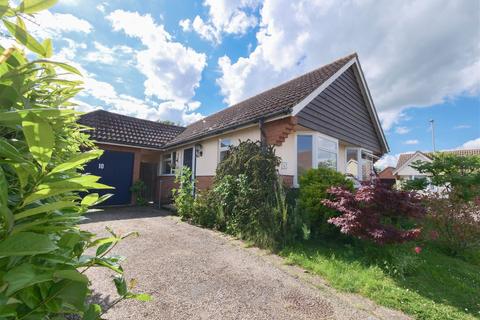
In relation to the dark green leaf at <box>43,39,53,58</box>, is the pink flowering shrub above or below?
below

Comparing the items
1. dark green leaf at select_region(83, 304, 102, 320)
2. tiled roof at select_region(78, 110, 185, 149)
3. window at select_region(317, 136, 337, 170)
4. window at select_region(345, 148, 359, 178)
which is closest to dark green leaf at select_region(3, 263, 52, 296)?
dark green leaf at select_region(83, 304, 102, 320)

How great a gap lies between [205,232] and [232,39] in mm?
9425

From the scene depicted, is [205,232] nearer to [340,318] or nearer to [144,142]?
[340,318]

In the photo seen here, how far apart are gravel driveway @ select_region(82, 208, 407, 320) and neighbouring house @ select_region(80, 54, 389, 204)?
3.65 m

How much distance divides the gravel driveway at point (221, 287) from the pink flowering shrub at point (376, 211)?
1.41 metres

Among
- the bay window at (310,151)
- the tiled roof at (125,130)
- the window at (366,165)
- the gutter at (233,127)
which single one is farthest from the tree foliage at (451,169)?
the tiled roof at (125,130)

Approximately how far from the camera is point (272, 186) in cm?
619

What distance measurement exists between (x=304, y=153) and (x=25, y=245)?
7.83 meters

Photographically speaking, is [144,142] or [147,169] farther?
[147,169]

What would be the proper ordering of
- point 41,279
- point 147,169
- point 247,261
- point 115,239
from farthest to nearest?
point 147,169 → point 247,261 → point 115,239 → point 41,279

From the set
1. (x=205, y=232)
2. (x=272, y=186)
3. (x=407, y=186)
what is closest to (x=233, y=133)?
A: (x=272, y=186)

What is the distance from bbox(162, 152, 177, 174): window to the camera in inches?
488

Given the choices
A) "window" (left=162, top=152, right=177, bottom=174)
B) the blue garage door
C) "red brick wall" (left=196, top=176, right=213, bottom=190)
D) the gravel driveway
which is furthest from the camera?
"window" (left=162, top=152, right=177, bottom=174)

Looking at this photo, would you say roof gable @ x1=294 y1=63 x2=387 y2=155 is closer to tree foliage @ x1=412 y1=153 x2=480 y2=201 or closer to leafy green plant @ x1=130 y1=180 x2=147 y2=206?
tree foliage @ x1=412 y1=153 x2=480 y2=201
